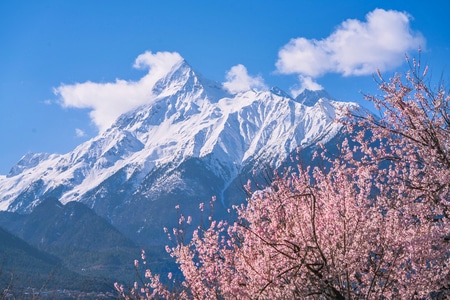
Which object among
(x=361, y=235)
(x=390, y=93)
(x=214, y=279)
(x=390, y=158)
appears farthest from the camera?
(x=214, y=279)

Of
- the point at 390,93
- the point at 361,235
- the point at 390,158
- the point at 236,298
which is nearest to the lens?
the point at 361,235

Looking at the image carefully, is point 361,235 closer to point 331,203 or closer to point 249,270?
point 331,203

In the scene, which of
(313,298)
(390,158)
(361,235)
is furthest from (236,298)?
(390,158)

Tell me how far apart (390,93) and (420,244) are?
3.38m

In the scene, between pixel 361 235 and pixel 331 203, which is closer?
pixel 361 235

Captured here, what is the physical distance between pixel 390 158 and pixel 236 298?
189 inches

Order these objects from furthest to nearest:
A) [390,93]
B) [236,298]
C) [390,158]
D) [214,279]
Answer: [214,279] < [236,298] < [390,93] < [390,158]

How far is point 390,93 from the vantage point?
11.2m

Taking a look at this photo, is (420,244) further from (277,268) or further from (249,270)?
(249,270)

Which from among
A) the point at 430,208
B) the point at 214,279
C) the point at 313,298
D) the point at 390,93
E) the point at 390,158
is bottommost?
the point at 313,298

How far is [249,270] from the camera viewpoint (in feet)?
36.4

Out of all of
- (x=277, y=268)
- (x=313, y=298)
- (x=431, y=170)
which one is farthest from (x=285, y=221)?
(x=431, y=170)

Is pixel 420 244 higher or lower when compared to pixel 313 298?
higher

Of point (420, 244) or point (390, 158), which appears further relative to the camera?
point (390, 158)
